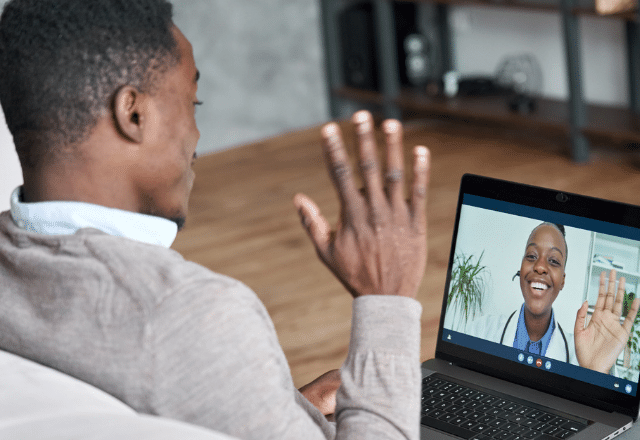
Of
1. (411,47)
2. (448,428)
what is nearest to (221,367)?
(448,428)

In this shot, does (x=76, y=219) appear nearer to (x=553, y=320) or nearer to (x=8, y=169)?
(x=553, y=320)

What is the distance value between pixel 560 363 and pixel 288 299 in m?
1.83

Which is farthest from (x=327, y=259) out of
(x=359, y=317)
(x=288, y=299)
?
(x=288, y=299)

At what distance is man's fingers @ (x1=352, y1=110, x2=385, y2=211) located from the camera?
762 millimetres

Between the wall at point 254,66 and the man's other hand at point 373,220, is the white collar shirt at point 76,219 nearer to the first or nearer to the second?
the man's other hand at point 373,220

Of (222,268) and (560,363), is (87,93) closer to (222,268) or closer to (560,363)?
(560,363)

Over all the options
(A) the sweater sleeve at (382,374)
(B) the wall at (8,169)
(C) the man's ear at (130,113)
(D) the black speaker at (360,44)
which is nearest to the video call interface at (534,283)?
(A) the sweater sleeve at (382,374)

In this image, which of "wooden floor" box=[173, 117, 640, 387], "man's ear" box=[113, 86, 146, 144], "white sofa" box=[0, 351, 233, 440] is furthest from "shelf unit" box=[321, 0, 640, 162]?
"white sofa" box=[0, 351, 233, 440]

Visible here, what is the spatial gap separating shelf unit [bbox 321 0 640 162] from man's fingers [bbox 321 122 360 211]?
10.0 ft

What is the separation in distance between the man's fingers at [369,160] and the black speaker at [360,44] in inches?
A: 167

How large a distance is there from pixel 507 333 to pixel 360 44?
3.99 meters

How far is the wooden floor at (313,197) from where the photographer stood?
2.64 meters

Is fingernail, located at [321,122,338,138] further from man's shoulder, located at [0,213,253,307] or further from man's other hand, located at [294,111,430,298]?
man's shoulder, located at [0,213,253,307]

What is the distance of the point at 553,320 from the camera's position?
105cm
